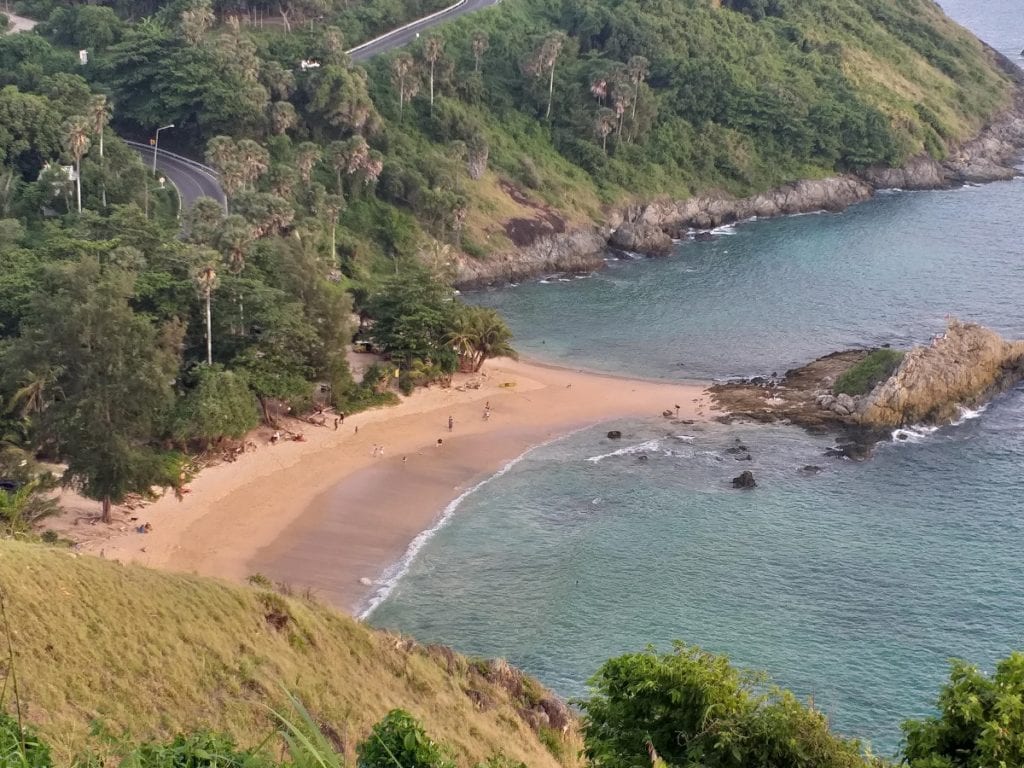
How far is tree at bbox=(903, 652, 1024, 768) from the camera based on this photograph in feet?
65.7

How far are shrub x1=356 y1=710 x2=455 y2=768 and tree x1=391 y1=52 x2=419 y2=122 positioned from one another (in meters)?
91.4

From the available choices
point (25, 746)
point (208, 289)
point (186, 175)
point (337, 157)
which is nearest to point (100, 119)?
point (186, 175)

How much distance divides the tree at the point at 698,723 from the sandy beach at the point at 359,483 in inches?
952

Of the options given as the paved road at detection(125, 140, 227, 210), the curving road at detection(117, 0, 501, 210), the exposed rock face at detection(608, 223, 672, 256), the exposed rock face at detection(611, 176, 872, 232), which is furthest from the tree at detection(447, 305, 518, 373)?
the exposed rock face at detection(611, 176, 872, 232)

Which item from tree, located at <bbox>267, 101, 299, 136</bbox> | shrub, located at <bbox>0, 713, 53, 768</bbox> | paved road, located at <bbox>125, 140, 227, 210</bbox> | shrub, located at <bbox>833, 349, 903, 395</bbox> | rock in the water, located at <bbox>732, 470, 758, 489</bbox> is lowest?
rock in the water, located at <bbox>732, 470, 758, 489</bbox>

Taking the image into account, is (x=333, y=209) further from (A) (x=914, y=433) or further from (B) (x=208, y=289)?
(A) (x=914, y=433)

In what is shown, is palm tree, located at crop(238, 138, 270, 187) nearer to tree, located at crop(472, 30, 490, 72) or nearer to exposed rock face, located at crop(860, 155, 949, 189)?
tree, located at crop(472, 30, 490, 72)

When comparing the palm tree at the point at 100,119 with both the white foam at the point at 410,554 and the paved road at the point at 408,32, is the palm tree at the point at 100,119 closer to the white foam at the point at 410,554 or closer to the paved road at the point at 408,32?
the paved road at the point at 408,32

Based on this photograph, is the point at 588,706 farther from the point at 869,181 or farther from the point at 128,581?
the point at 869,181

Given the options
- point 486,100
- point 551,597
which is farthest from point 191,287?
point 486,100

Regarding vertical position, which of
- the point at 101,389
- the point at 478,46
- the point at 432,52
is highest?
the point at 478,46

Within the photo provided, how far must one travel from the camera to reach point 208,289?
62156mm

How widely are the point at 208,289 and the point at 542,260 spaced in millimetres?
45235

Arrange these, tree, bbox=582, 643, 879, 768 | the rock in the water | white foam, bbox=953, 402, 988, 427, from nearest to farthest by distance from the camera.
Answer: tree, bbox=582, 643, 879, 768
the rock in the water
white foam, bbox=953, 402, 988, 427
